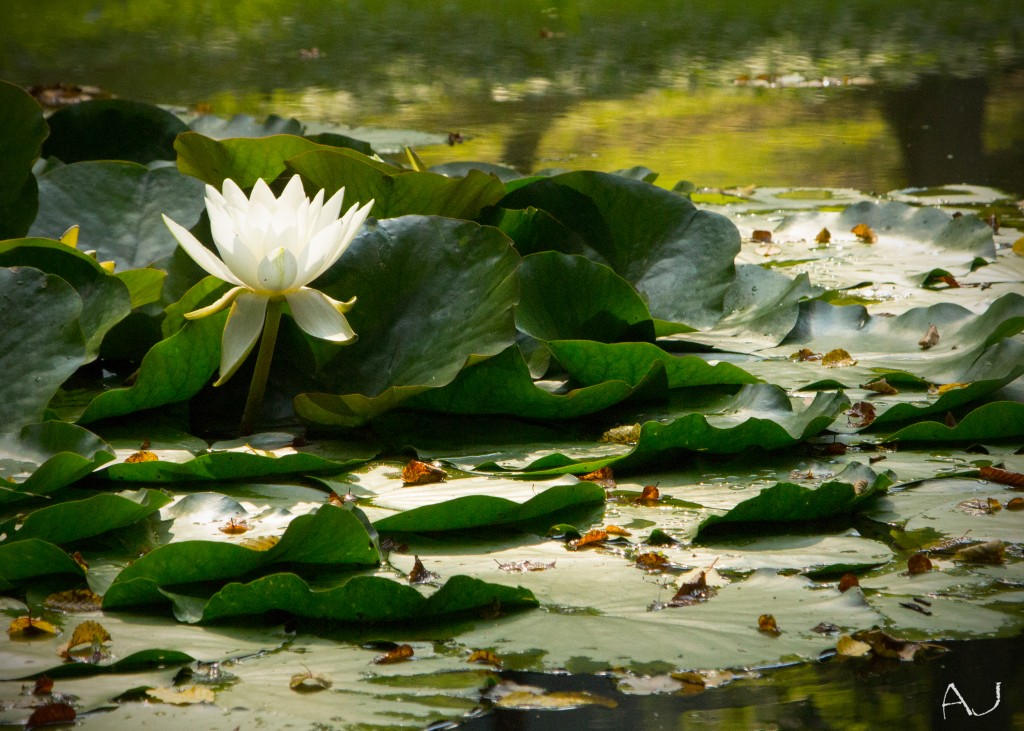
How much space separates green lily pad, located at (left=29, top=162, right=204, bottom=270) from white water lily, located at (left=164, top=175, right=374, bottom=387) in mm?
447

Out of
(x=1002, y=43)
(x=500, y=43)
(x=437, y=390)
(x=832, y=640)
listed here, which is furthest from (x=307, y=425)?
(x=1002, y=43)

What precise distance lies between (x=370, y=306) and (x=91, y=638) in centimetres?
67

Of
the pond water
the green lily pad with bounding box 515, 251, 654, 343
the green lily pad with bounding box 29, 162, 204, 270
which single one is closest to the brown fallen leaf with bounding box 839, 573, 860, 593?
the green lily pad with bounding box 515, 251, 654, 343

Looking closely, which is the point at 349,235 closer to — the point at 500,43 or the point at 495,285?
the point at 495,285

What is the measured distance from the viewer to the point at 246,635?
3.23 feet

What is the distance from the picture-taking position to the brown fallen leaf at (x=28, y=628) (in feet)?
3.16

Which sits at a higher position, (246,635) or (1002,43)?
(1002,43)

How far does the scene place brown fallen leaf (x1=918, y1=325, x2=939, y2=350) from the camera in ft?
5.79

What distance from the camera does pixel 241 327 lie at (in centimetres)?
136

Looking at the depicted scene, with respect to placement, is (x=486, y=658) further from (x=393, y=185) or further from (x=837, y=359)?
(x=837, y=359)

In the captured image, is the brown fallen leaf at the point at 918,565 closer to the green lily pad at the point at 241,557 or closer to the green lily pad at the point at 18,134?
the green lily pad at the point at 241,557

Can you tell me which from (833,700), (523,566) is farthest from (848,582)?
(523,566)

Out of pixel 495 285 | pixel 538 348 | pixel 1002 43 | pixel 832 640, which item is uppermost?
pixel 1002 43

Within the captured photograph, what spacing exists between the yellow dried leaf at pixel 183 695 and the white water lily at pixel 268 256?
51 centimetres
